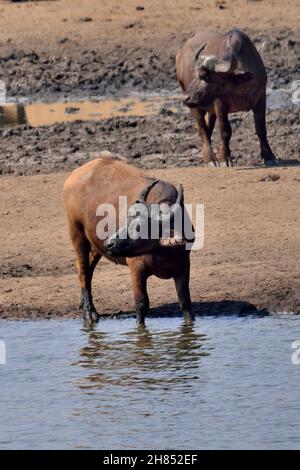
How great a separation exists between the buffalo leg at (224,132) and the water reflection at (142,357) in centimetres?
583

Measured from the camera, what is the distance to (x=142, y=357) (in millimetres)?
13281

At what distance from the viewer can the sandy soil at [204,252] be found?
48.2 ft

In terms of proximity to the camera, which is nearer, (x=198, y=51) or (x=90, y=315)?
(x=90, y=315)

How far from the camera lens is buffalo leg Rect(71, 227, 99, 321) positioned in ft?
47.5

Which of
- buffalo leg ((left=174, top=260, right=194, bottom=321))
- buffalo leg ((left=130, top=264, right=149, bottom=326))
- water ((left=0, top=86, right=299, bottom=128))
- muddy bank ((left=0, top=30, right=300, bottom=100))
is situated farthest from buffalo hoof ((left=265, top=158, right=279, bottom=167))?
muddy bank ((left=0, top=30, right=300, bottom=100))

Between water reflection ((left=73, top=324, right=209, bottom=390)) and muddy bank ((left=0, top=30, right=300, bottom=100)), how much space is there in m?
13.5

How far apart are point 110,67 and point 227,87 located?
8758 millimetres

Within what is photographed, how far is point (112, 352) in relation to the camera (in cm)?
1348

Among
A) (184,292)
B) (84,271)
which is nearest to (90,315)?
(84,271)

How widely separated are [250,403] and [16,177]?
8.11 metres

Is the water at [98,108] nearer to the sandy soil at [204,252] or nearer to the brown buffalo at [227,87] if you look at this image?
the brown buffalo at [227,87]

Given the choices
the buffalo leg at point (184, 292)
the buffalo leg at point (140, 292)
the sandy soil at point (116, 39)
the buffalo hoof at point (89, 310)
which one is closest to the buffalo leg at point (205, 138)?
the buffalo hoof at point (89, 310)

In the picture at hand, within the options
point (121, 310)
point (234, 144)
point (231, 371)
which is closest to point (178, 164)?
point (234, 144)

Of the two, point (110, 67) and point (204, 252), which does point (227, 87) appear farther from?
point (110, 67)
